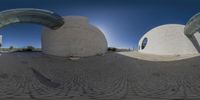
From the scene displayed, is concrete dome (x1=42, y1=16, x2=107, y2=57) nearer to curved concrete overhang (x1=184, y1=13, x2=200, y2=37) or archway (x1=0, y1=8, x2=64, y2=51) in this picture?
archway (x1=0, y1=8, x2=64, y2=51)

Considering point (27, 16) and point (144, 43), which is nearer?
point (27, 16)

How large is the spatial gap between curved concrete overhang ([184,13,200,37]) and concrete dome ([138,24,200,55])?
93 centimetres

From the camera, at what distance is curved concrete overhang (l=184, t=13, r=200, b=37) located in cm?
2169

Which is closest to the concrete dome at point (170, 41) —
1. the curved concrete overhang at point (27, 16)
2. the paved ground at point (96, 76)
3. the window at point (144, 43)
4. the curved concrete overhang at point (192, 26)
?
the curved concrete overhang at point (192, 26)

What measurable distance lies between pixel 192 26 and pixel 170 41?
166 inches

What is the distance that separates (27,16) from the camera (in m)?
20.4

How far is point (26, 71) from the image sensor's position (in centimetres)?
1666

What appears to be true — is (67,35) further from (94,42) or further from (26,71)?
(26,71)

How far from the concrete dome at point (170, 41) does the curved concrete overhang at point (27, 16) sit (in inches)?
488

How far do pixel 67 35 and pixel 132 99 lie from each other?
1722cm

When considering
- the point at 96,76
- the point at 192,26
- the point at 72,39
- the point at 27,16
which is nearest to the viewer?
the point at 96,76

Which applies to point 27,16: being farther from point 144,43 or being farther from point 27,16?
point 144,43

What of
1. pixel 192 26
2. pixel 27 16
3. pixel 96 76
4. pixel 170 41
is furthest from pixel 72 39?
pixel 192 26

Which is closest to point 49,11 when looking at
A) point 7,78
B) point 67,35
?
point 67,35
